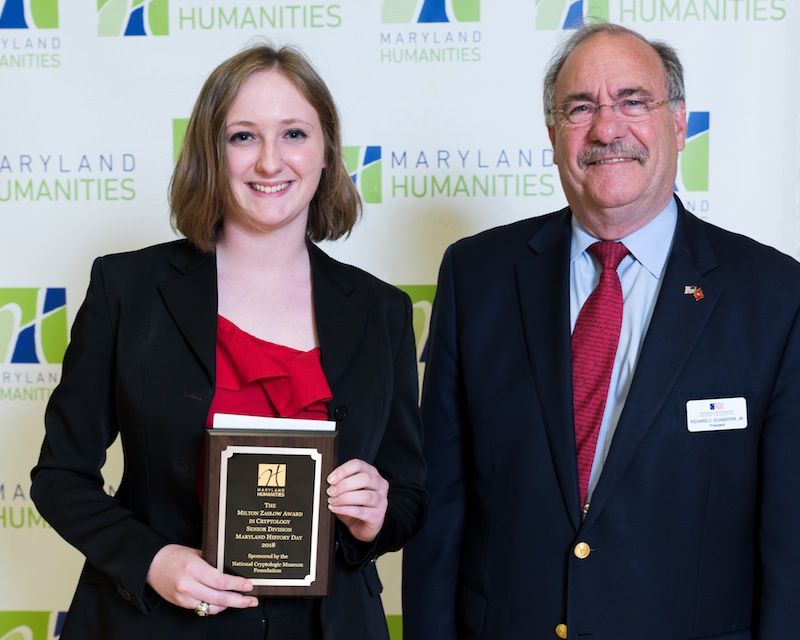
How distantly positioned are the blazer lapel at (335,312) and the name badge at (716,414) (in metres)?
0.63

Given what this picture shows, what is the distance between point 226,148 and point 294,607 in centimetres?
84

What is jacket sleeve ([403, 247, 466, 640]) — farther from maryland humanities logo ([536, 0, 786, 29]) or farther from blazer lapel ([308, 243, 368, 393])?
maryland humanities logo ([536, 0, 786, 29])

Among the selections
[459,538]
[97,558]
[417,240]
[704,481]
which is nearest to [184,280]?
[97,558]

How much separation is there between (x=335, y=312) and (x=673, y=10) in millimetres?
1698

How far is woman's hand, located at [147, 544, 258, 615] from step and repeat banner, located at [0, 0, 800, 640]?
161 centimetres

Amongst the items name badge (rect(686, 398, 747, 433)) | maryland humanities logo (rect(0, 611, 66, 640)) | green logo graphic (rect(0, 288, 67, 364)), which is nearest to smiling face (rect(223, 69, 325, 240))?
name badge (rect(686, 398, 747, 433))

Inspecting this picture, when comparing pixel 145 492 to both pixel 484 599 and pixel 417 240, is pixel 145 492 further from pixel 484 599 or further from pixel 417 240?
pixel 417 240

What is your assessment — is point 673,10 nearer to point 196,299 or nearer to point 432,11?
point 432,11

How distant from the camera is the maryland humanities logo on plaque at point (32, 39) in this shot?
3.18 m

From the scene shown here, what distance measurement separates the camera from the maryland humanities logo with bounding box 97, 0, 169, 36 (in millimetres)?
3156

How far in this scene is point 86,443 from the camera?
186 centimetres

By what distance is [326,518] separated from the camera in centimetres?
168

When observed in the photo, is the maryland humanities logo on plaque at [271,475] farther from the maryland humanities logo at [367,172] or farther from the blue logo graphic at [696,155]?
the blue logo graphic at [696,155]

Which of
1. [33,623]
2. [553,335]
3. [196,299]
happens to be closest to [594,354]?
[553,335]
